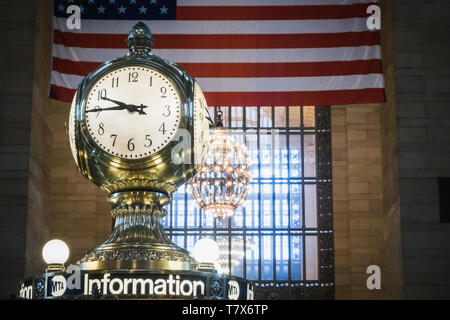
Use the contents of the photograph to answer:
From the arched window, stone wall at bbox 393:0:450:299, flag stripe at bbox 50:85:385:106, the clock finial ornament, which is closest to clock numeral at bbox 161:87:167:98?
the clock finial ornament

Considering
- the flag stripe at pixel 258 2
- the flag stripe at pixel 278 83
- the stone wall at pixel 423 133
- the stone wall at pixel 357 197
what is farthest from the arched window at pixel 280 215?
the flag stripe at pixel 278 83

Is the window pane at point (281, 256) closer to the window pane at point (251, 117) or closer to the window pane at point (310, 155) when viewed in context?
the window pane at point (310, 155)

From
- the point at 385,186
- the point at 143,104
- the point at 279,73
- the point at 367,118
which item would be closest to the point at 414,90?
the point at 385,186

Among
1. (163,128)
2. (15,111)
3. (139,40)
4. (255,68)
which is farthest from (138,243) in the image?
(15,111)

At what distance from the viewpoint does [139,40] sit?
91.3 inches

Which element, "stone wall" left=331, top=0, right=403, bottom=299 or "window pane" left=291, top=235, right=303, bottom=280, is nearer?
"stone wall" left=331, top=0, right=403, bottom=299

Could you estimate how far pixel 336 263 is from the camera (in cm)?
1856

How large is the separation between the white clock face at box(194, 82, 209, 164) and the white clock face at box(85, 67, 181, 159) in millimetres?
71

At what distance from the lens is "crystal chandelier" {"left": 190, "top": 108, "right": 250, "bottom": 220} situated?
1642 cm

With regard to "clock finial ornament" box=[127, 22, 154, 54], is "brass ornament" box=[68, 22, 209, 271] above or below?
below

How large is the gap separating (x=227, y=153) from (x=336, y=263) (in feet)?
12.4

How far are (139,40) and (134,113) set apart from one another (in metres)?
0.31

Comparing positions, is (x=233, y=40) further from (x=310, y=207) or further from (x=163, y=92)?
(x=310, y=207)

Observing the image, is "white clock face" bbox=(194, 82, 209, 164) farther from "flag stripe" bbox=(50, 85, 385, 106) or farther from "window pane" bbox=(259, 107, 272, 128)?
"window pane" bbox=(259, 107, 272, 128)
